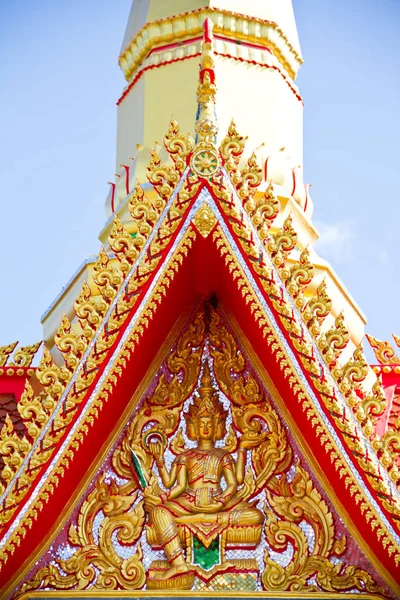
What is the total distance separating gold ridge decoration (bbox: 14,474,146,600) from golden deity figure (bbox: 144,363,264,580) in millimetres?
138

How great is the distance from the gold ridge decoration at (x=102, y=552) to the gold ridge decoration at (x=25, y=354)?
56.7 inches

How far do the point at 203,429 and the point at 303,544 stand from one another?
40.5 inches

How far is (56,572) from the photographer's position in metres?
10.7

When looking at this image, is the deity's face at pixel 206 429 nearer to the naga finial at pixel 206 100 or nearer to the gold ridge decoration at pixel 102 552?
the gold ridge decoration at pixel 102 552

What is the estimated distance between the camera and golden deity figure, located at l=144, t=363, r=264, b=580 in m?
10.8

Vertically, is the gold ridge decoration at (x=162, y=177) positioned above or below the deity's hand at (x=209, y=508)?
above

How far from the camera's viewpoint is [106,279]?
36.2 feet

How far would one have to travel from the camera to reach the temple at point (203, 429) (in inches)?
416

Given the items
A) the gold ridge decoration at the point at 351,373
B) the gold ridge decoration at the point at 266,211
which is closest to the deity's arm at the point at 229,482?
the gold ridge decoration at the point at 351,373

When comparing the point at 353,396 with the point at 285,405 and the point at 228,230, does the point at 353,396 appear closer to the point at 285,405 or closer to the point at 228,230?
the point at 285,405

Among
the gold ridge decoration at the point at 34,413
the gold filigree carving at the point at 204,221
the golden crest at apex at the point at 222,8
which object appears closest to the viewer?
the gold ridge decoration at the point at 34,413

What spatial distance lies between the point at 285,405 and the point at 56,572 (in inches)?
72.4

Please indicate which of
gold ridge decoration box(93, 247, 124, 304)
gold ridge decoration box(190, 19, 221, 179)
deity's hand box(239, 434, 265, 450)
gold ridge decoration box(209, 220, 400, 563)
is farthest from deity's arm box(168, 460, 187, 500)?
gold ridge decoration box(190, 19, 221, 179)

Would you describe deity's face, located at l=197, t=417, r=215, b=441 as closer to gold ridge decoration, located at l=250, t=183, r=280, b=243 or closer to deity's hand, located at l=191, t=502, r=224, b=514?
deity's hand, located at l=191, t=502, r=224, b=514
